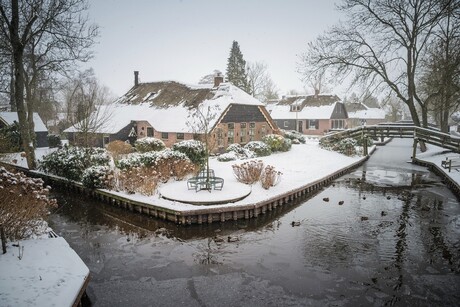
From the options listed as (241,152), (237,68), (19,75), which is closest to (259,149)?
(241,152)

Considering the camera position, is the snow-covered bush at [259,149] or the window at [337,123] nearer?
the snow-covered bush at [259,149]

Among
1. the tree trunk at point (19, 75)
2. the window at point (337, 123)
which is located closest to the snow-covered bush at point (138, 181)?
the tree trunk at point (19, 75)

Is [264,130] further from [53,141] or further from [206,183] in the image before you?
[53,141]

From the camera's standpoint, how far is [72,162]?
1631 cm

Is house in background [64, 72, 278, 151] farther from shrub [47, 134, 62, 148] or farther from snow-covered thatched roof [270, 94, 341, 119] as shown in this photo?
snow-covered thatched roof [270, 94, 341, 119]

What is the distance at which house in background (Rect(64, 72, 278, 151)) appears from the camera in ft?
81.4

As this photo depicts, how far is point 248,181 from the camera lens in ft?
48.8

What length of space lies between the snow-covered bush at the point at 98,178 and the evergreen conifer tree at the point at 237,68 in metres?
34.0

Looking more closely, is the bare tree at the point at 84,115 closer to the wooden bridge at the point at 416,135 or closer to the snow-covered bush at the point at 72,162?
the snow-covered bush at the point at 72,162

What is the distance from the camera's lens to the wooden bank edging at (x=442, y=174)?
15.4 meters

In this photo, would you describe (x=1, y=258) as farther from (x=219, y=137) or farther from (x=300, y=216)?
(x=219, y=137)

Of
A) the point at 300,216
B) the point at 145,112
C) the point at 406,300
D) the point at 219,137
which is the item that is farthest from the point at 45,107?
the point at 406,300

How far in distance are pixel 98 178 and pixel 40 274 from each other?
8.51 m

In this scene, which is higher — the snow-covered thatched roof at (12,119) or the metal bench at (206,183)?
the snow-covered thatched roof at (12,119)
